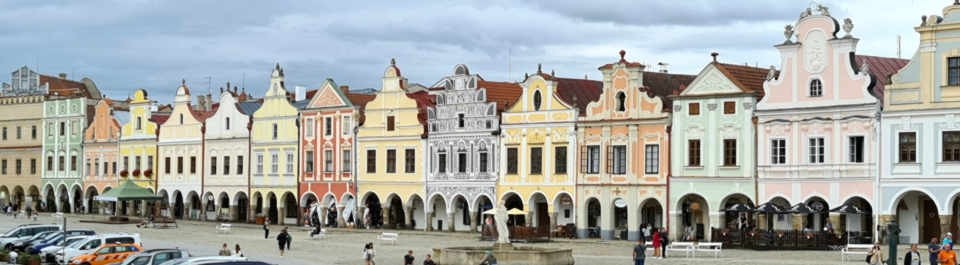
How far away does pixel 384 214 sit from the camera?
2785 inches

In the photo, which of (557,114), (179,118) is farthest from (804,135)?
(179,118)

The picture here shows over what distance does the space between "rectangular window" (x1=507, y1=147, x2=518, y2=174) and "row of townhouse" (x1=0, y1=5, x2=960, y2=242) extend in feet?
0.94

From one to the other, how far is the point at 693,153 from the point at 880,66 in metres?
8.42

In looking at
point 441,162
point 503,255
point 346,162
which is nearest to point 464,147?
point 441,162

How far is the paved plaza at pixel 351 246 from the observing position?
4609 cm

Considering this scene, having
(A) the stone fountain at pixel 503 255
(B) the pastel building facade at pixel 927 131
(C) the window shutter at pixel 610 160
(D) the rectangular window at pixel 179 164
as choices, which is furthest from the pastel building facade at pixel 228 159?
(B) the pastel building facade at pixel 927 131

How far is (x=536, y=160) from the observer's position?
2491 inches

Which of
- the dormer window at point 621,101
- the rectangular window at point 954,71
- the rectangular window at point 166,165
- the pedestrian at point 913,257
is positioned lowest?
the pedestrian at point 913,257

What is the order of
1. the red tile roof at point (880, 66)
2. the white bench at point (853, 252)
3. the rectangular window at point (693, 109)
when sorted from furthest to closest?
the rectangular window at point (693, 109) → the red tile roof at point (880, 66) → the white bench at point (853, 252)

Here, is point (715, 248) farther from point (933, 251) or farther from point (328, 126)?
point (328, 126)

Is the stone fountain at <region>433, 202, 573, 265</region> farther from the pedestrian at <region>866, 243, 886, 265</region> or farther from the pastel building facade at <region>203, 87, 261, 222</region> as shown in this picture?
the pastel building facade at <region>203, 87, 261, 222</region>

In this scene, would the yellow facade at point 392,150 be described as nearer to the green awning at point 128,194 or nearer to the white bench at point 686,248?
the green awning at point 128,194

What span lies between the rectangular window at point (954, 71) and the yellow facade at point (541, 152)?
17645mm

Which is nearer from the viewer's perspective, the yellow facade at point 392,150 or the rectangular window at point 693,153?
the rectangular window at point 693,153
